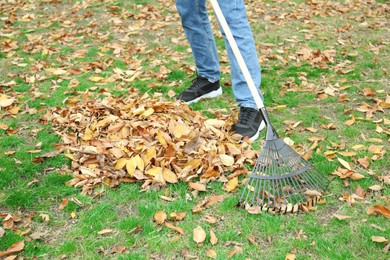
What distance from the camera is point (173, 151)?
333 cm

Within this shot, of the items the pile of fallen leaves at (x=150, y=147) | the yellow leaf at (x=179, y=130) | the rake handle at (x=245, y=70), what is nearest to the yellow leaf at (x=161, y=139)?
the pile of fallen leaves at (x=150, y=147)

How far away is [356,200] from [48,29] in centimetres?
579

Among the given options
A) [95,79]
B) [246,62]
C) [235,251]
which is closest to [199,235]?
[235,251]

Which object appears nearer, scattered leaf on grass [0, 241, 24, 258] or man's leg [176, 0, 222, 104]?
scattered leaf on grass [0, 241, 24, 258]

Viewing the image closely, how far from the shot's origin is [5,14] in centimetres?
794

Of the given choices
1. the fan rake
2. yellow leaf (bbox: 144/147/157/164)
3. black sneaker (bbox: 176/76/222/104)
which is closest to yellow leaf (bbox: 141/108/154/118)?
yellow leaf (bbox: 144/147/157/164)

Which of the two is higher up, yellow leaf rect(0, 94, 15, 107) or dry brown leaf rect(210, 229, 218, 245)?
dry brown leaf rect(210, 229, 218, 245)

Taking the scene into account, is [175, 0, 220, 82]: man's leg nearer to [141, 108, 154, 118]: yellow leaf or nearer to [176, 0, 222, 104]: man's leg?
[176, 0, 222, 104]: man's leg

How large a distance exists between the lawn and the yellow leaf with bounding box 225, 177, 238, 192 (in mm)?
21

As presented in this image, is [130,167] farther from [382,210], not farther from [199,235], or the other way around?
[382,210]

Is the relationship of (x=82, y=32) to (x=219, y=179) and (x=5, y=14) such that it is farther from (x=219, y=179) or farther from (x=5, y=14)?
(x=219, y=179)

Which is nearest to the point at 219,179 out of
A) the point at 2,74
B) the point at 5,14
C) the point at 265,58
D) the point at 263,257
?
the point at 263,257

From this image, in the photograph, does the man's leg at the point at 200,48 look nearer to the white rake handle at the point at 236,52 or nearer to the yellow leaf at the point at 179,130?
the white rake handle at the point at 236,52

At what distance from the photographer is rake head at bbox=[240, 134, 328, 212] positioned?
2.88 m
